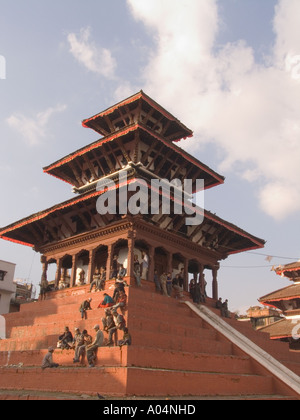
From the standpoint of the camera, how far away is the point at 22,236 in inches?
870

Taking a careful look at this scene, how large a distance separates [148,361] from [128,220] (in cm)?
737

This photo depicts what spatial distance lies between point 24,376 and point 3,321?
7002 millimetres

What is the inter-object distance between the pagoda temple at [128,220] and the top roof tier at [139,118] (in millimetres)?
54

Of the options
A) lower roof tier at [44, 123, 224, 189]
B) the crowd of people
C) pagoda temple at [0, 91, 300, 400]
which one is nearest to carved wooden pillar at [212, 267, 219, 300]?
pagoda temple at [0, 91, 300, 400]

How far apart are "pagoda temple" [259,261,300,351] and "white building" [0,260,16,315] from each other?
2631cm

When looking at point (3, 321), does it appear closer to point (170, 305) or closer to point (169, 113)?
point (170, 305)

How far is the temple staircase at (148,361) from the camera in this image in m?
9.36

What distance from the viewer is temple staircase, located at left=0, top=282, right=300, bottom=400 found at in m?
9.36

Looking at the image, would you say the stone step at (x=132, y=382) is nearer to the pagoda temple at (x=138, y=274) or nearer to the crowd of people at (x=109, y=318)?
the pagoda temple at (x=138, y=274)

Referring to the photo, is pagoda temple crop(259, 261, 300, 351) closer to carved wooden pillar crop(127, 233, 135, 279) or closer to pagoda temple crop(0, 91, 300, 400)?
pagoda temple crop(0, 91, 300, 400)

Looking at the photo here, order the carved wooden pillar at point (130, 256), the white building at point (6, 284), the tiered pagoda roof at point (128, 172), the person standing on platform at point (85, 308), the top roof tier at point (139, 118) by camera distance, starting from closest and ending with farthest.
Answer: the person standing on platform at point (85, 308) < the carved wooden pillar at point (130, 256) < the tiered pagoda roof at point (128, 172) < the top roof tier at point (139, 118) < the white building at point (6, 284)

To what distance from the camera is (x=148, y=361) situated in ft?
33.5

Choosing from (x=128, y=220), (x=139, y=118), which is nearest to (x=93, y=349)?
(x=128, y=220)

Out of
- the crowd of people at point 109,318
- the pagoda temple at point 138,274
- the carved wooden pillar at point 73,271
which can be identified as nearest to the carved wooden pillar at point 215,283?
the pagoda temple at point 138,274
